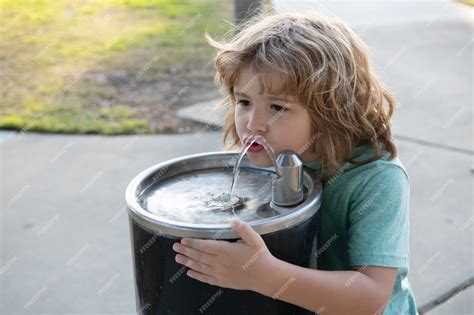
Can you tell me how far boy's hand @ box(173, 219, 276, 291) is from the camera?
1596mm

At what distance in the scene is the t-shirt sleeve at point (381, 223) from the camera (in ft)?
5.80

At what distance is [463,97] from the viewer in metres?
5.22

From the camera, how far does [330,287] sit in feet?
5.60

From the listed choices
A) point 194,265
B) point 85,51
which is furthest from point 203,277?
point 85,51

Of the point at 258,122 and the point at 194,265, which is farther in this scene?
the point at 258,122

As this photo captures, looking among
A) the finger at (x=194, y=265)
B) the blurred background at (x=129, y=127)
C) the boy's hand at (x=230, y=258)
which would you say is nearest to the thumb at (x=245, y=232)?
the boy's hand at (x=230, y=258)

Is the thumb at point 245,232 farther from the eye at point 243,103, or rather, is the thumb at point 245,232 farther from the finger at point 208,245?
the eye at point 243,103

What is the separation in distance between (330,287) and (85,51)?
5.46 m

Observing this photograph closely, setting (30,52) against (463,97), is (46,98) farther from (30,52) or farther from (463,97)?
(463,97)

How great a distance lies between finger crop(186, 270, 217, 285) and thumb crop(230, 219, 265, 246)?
0.12 metres

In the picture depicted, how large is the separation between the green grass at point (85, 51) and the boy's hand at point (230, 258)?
10.7 feet

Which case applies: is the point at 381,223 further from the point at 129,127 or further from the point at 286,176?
the point at 129,127

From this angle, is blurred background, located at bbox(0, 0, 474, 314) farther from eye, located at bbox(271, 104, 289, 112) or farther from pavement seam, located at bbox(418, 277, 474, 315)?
eye, located at bbox(271, 104, 289, 112)

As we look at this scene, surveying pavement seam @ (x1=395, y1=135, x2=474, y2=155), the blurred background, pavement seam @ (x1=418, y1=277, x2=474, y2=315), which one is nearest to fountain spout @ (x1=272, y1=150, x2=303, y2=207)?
the blurred background
